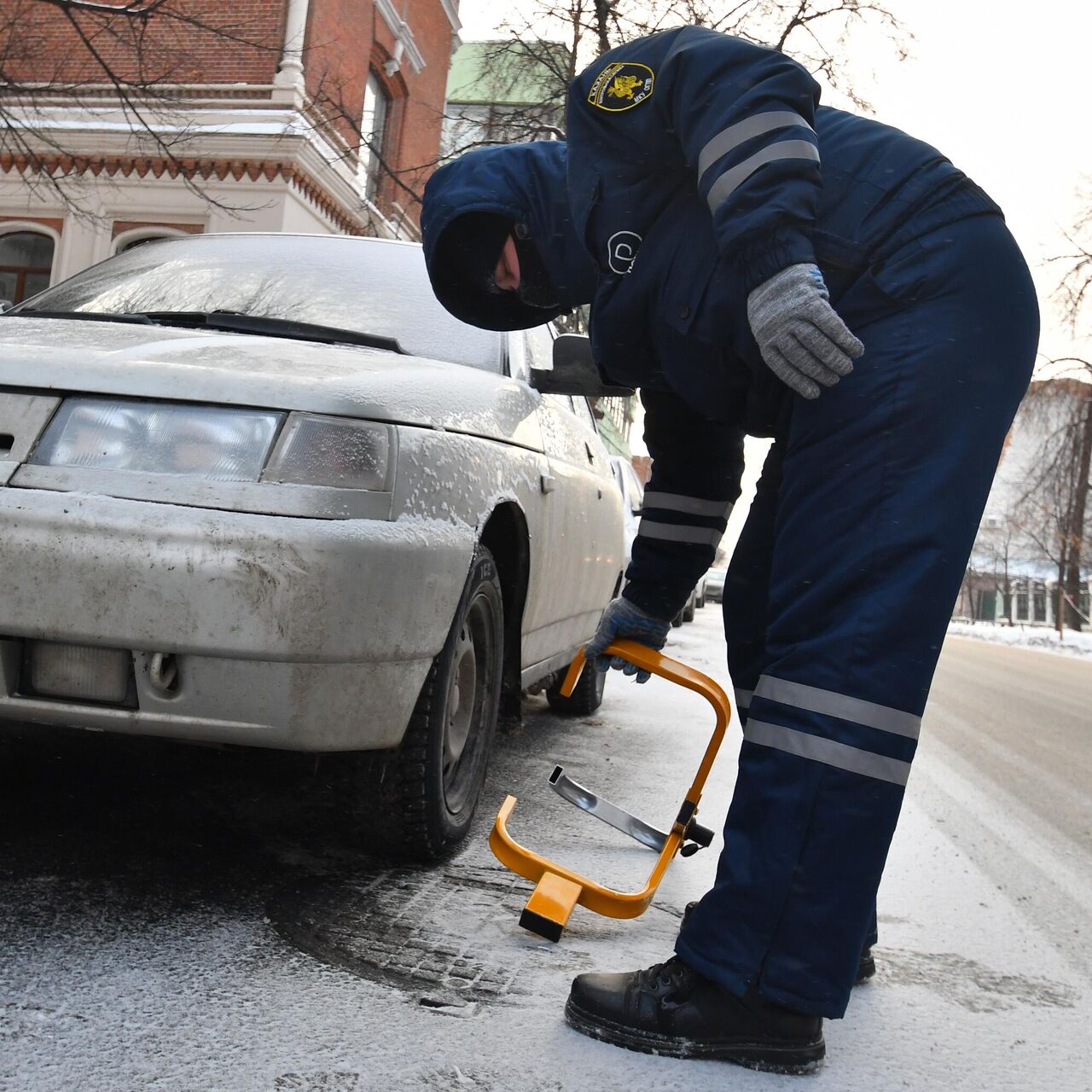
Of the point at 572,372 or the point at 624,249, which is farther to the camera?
the point at 572,372

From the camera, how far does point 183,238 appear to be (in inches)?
149

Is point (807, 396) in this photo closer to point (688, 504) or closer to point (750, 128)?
point (750, 128)

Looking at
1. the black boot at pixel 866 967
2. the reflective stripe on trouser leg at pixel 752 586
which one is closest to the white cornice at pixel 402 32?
the reflective stripe on trouser leg at pixel 752 586

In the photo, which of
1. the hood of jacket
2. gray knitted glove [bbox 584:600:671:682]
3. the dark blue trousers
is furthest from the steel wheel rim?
the dark blue trousers

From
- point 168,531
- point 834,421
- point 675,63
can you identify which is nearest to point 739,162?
point 675,63

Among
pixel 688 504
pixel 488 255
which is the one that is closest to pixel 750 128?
pixel 488 255

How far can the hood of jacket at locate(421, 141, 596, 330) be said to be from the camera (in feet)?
7.04

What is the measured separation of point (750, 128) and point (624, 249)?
1.05 ft

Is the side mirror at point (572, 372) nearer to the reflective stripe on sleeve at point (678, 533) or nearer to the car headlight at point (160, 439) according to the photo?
the reflective stripe on sleeve at point (678, 533)

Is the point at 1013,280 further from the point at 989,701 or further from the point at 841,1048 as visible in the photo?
the point at 989,701

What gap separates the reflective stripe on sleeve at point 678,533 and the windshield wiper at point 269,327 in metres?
0.88

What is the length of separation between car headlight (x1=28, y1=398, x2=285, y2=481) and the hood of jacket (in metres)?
0.50

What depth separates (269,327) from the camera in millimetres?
2760

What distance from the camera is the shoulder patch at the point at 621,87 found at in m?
1.87
